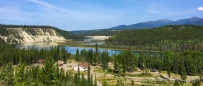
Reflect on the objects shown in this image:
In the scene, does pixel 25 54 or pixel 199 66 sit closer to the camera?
pixel 199 66

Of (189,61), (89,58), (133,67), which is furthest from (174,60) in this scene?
(89,58)

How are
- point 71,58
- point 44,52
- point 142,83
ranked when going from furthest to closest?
point 71,58, point 44,52, point 142,83

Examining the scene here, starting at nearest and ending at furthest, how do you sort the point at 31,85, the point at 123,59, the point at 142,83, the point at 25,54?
the point at 31,85 → the point at 142,83 → the point at 123,59 → the point at 25,54

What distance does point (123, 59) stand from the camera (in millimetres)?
103375

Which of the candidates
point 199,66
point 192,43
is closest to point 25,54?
point 199,66

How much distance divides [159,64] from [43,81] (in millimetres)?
71600

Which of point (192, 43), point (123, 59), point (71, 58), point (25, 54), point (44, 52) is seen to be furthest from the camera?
point (192, 43)

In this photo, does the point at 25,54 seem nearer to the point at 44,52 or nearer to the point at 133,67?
the point at 44,52

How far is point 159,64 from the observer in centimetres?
11444

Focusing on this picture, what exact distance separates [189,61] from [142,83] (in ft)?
124

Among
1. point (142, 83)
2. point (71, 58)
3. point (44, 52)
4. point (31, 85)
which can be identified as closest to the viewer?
point (31, 85)

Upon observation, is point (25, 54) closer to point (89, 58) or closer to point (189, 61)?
point (89, 58)

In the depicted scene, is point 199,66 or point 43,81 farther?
point 199,66

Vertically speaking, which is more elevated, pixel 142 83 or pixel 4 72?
pixel 4 72
